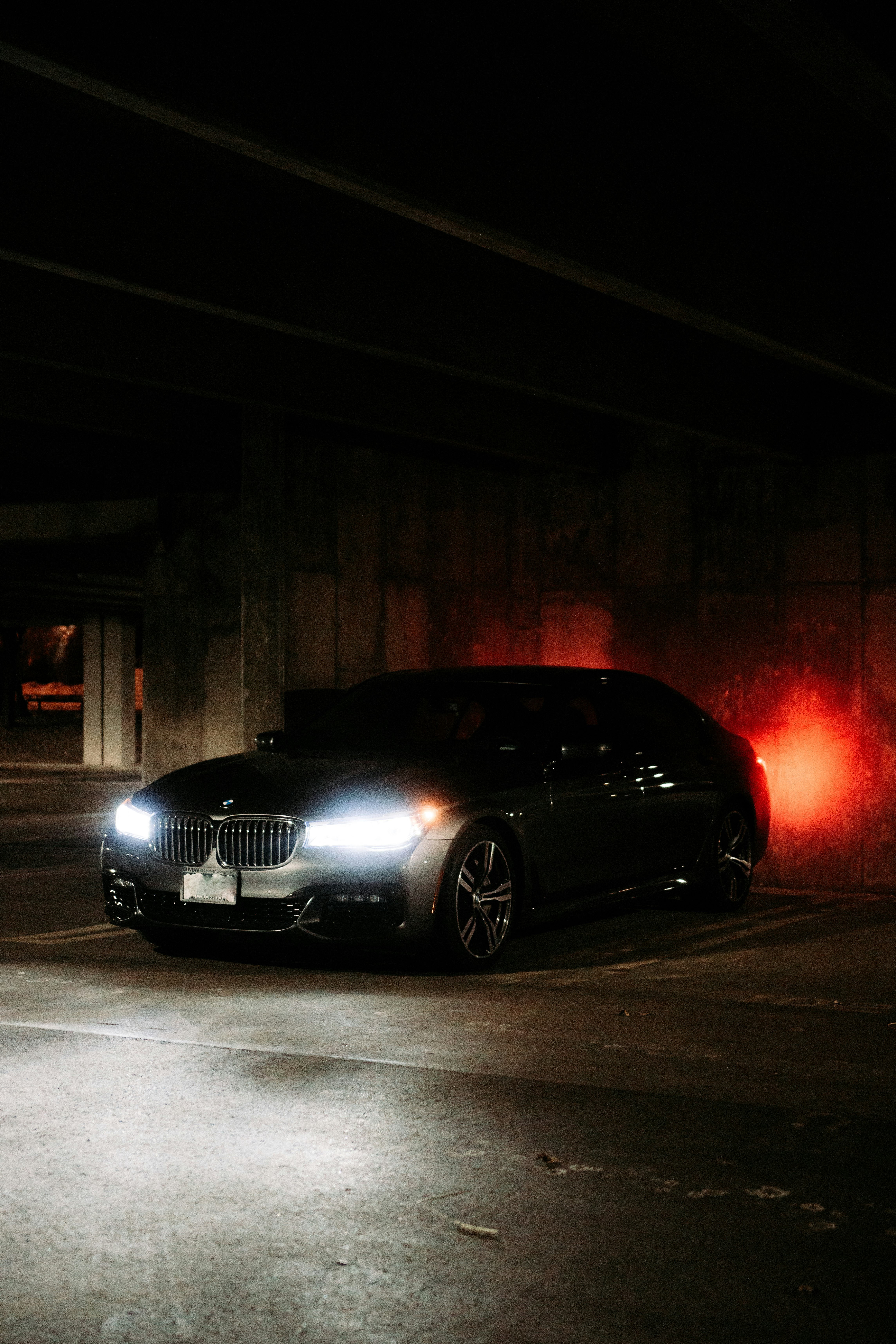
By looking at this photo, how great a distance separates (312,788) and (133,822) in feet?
3.49

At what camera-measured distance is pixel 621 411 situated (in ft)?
38.2

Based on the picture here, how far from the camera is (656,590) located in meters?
13.9

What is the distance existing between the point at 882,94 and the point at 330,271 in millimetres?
4270

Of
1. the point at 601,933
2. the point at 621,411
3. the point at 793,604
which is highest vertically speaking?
the point at 621,411

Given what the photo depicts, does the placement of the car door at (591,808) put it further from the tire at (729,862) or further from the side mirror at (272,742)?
the side mirror at (272,742)

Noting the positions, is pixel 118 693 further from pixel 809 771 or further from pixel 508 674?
pixel 508 674

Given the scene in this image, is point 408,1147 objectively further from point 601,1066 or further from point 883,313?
point 883,313

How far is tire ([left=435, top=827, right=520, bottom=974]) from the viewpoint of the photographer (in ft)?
26.9

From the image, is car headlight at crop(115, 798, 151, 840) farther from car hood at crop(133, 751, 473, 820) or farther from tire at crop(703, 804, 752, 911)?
tire at crop(703, 804, 752, 911)

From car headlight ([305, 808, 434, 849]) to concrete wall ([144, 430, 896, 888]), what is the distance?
4982 mm

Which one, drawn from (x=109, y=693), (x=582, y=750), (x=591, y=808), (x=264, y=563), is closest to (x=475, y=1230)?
(x=582, y=750)

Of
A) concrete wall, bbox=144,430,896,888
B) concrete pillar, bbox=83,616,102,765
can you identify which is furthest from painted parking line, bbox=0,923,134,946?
concrete pillar, bbox=83,616,102,765

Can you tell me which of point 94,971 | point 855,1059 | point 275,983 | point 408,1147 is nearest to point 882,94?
point 855,1059

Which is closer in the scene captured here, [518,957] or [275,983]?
[275,983]
